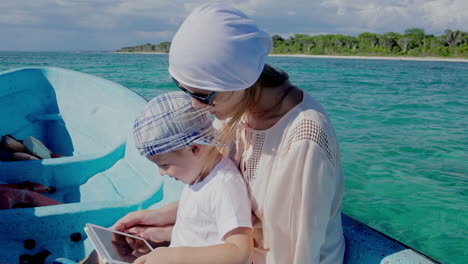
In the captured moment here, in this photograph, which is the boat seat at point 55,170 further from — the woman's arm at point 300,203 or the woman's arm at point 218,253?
the woman's arm at point 300,203

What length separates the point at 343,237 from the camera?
151 centimetres

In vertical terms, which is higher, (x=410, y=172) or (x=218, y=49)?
(x=218, y=49)

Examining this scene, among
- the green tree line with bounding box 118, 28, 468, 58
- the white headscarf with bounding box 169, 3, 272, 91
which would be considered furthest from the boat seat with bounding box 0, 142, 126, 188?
the green tree line with bounding box 118, 28, 468, 58

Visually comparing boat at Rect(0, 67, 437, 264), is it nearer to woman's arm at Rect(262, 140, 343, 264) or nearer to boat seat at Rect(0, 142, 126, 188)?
boat seat at Rect(0, 142, 126, 188)

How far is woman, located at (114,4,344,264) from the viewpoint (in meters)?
1.17

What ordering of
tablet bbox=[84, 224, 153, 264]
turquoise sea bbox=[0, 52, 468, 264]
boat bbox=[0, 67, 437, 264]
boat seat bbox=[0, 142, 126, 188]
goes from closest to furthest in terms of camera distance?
tablet bbox=[84, 224, 153, 264]
boat bbox=[0, 67, 437, 264]
boat seat bbox=[0, 142, 126, 188]
turquoise sea bbox=[0, 52, 468, 264]

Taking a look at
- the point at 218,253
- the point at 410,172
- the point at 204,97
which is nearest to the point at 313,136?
the point at 204,97

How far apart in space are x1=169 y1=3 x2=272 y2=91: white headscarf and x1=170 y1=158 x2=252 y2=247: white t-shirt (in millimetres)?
350

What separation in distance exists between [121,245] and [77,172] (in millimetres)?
1487

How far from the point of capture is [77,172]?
9.66ft

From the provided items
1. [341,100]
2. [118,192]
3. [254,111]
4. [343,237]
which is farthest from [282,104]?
[341,100]

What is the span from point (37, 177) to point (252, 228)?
82.9 inches

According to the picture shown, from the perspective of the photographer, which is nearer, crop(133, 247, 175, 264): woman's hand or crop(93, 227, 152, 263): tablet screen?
crop(133, 247, 175, 264): woman's hand

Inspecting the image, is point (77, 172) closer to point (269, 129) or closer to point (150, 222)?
point (150, 222)
